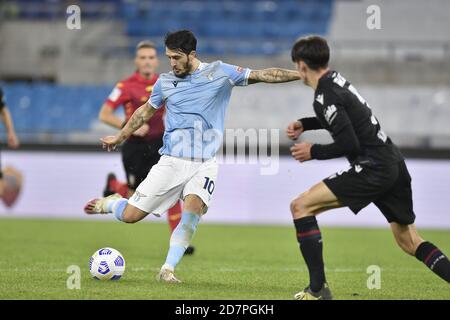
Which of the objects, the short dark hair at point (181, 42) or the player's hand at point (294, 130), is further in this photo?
the short dark hair at point (181, 42)

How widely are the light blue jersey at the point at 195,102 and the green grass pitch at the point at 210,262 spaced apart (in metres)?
1.26

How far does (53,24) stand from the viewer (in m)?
23.2

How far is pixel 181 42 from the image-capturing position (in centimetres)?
788

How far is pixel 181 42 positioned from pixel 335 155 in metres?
2.06

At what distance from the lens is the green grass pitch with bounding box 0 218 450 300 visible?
7.40 metres

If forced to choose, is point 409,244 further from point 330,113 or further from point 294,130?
point 330,113

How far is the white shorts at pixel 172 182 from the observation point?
812 cm

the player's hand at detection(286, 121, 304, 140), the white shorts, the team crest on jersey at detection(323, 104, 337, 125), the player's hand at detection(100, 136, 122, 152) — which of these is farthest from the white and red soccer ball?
the team crest on jersey at detection(323, 104, 337, 125)

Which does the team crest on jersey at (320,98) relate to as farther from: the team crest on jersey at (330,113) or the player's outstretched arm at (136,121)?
the player's outstretched arm at (136,121)

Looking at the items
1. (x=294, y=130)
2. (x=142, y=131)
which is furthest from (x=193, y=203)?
(x=142, y=131)

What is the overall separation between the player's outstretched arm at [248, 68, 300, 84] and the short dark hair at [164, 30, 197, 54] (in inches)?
24.7

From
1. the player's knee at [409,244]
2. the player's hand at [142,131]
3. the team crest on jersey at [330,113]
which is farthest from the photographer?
the player's hand at [142,131]

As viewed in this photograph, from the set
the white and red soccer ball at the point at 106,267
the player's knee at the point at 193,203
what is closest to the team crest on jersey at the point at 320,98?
the player's knee at the point at 193,203
